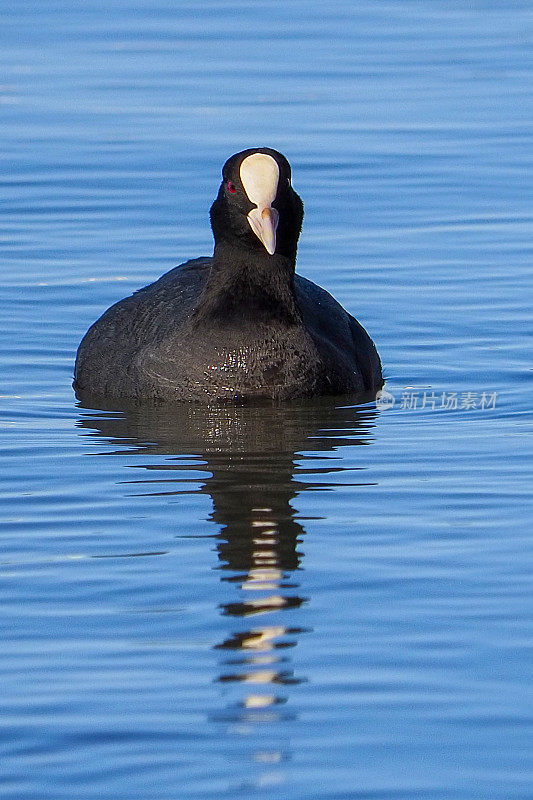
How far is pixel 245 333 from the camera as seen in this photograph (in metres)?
9.02

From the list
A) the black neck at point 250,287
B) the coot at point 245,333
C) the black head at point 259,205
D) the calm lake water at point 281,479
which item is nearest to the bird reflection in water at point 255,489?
the calm lake water at point 281,479

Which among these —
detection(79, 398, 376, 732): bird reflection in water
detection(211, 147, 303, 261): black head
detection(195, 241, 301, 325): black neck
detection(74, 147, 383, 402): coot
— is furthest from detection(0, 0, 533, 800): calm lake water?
detection(211, 147, 303, 261): black head

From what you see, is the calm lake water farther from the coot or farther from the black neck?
the black neck

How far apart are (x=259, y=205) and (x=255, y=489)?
6.12ft

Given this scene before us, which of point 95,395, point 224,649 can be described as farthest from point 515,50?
point 224,649

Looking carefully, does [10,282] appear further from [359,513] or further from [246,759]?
[246,759]

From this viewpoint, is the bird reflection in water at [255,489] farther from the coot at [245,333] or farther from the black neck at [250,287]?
the black neck at [250,287]

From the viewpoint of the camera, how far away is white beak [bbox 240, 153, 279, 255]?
860 cm

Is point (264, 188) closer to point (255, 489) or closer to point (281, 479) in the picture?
point (281, 479)

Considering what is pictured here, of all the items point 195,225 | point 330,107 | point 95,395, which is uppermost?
point 330,107

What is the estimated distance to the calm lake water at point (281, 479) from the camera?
4727 mm

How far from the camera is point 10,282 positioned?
11.2m

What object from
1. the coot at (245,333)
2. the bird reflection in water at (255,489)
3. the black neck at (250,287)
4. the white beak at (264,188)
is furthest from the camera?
the black neck at (250,287)

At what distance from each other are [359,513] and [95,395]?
285cm
